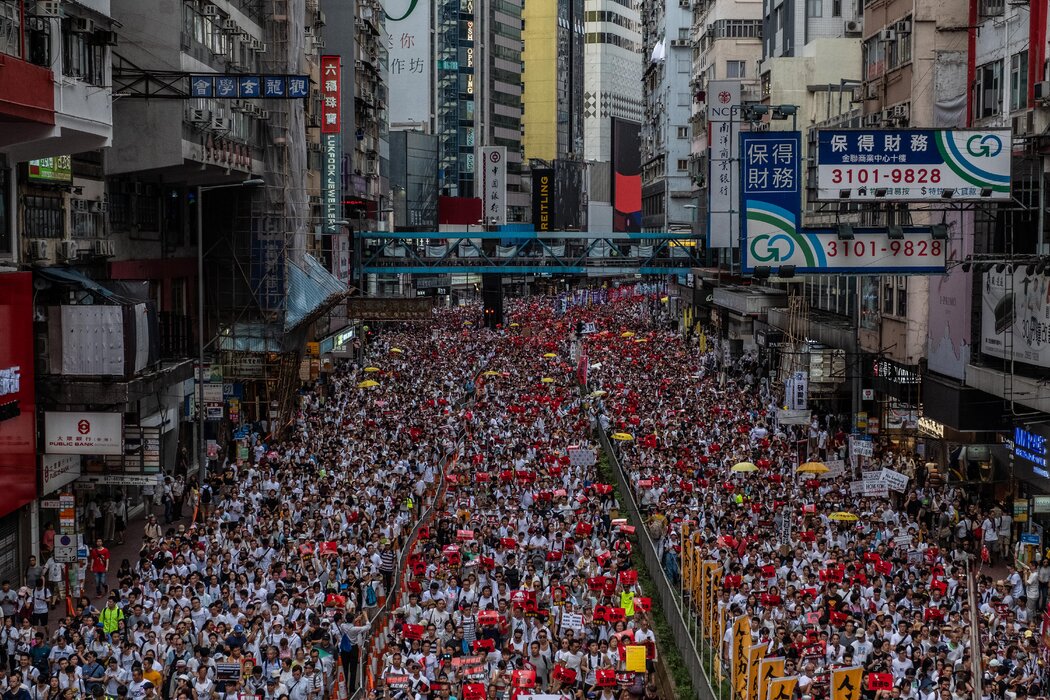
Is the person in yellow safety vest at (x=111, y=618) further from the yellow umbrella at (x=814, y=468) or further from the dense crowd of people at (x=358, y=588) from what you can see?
the yellow umbrella at (x=814, y=468)

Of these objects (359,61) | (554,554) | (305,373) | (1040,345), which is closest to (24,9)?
(554,554)

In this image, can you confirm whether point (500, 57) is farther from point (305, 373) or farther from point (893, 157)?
point (893, 157)

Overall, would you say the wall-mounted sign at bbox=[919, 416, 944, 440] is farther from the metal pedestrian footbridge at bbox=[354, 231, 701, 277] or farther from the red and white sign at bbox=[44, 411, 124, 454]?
the metal pedestrian footbridge at bbox=[354, 231, 701, 277]

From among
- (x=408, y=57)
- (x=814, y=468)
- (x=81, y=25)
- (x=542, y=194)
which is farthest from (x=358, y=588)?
(x=408, y=57)

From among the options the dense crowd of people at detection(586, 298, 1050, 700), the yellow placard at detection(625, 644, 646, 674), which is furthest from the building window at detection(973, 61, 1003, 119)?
the yellow placard at detection(625, 644, 646, 674)

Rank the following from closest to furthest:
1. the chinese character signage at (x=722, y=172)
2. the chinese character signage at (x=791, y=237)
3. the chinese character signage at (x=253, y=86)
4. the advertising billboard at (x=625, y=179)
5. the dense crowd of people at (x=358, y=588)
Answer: the dense crowd of people at (x=358, y=588), the chinese character signage at (x=791, y=237), the chinese character signage at (x=253, y=86), the chinese character signage at (x=722, y=172), the advertising billboard at (x=625, y=179)

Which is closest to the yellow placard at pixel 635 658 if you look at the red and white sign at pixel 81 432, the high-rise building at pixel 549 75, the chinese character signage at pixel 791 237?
the chinese character signage at pixel 791 237
